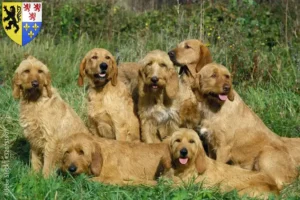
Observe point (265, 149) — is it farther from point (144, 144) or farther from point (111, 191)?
point (111, 191)

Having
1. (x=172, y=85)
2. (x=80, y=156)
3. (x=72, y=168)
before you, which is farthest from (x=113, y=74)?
(x=72, y=168)

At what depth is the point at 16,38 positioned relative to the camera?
48.2 feet

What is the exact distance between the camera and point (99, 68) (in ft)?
31.9

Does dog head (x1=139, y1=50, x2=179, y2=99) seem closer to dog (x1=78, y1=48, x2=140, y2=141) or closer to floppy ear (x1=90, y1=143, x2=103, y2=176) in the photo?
dog (x1=78, y1=48, x2=140, y2=141)

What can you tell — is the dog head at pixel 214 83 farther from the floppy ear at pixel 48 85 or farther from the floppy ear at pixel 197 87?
the floppy ear at pixel 48 85

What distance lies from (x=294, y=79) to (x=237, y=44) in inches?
56.9

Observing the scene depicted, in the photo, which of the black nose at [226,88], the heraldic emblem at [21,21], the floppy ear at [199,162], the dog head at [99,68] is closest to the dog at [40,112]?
the dog head at [99,68]

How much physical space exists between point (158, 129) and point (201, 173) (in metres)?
1.73

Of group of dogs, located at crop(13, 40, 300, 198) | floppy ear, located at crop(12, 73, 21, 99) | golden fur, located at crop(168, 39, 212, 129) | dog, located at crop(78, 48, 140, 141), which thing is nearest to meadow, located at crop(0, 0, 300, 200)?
group of dogs, located at crop(13, 40, 300, 198)

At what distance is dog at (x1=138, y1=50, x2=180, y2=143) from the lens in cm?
967

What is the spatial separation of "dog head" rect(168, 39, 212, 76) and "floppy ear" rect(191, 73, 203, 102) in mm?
662

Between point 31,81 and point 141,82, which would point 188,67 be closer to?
point 141,82

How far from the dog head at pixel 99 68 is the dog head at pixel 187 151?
1.75 metres

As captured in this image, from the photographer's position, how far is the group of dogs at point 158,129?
8547 mm
